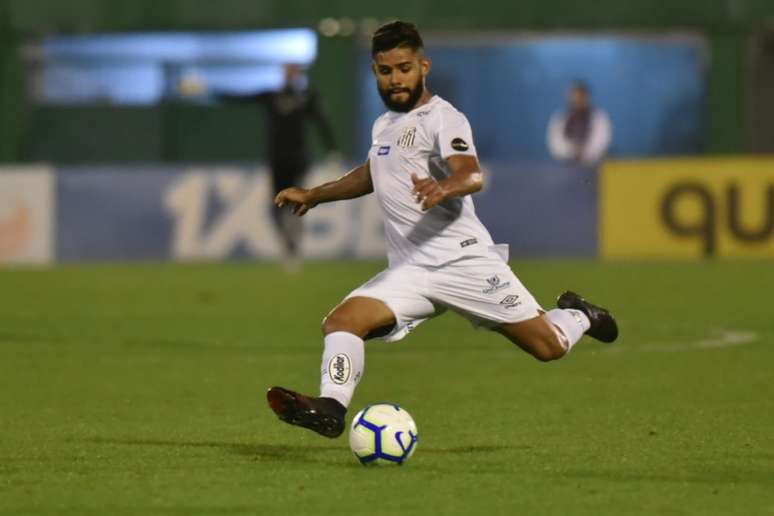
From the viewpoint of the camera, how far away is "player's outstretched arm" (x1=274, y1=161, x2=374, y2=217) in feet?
25.5

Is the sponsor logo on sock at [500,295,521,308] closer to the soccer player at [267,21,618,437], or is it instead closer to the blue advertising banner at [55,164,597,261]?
the soccer player at [267,21,618,437]

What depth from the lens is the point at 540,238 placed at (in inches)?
880

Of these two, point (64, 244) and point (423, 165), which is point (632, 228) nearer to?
point (64, 244)

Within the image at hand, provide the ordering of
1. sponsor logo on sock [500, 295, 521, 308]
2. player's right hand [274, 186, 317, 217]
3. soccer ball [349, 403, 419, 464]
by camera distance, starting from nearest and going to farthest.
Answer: soccer ball [349, 403, 419, 464], sponsor logo on sock [500, 295, 521, 308], player's right hand [274, 186, 317, 217]

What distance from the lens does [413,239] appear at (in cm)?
755

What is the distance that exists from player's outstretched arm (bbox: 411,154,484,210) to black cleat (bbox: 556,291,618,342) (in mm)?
1437

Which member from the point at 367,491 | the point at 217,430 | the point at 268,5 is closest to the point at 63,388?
the point at 217,430

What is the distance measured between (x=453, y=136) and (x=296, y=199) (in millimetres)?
839

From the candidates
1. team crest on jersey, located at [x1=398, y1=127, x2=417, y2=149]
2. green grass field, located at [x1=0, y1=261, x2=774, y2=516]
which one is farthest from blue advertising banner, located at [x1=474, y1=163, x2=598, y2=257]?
team crest on jersey, located at [x1=398, y1=127, x2=417, y2=149]

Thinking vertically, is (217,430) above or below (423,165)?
below

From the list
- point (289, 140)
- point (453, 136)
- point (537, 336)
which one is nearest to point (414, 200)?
point (453, 136)

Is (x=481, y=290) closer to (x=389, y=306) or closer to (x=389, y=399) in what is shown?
(x=389, y=306)

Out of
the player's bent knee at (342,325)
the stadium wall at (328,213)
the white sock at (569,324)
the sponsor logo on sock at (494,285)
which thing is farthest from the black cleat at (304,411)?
the stadium wall at (328,213)

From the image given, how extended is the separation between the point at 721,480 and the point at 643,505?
68 centimetres
